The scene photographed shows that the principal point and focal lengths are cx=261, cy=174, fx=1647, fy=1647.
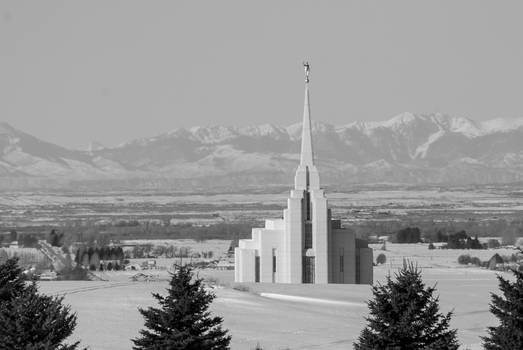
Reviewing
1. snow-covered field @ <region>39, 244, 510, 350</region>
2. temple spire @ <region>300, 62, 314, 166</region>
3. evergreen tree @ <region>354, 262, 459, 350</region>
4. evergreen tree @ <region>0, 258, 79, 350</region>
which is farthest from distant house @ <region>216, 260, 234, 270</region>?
evergreen tree @ <region>354, 262, 459, 350</region>

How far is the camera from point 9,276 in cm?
3303

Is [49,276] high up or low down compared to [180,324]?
up

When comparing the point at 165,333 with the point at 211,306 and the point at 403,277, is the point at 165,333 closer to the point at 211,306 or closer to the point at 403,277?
the point at 403,277

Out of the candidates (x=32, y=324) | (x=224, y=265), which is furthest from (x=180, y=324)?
(x=224, y=265)

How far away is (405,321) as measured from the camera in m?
27.8

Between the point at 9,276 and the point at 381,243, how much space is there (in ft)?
281

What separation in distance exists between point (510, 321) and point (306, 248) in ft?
101

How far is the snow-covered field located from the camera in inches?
1732

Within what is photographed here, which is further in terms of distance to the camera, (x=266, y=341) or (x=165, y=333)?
(x=266, y=341)

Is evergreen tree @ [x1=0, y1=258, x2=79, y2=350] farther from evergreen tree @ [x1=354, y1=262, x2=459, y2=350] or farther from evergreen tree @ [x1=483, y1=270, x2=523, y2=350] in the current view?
evergreen tree @ [x1=483, y1=270, x2=523, y2=350]

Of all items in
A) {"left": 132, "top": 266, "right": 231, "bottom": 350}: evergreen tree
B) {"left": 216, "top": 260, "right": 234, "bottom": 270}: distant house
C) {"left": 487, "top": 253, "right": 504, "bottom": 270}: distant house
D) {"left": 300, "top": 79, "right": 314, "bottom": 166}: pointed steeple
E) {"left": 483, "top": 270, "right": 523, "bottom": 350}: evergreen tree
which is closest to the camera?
{"left": 483, "top": 270, "right": 523, "bottom": 350}: evergreen tree

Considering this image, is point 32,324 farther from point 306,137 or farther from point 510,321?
point 306,137

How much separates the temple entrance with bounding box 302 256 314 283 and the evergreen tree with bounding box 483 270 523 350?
98.9ft

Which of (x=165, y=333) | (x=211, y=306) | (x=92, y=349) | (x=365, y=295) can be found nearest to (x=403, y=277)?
(x=165, y=333)
